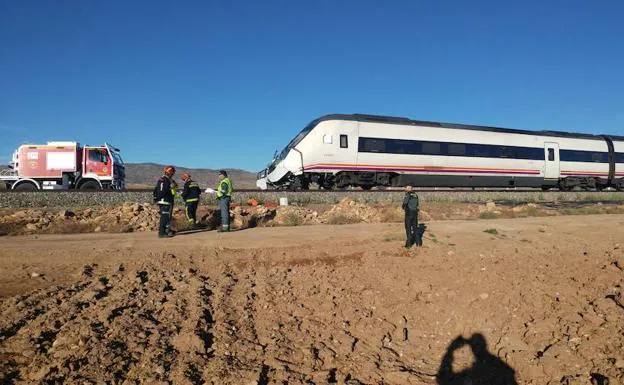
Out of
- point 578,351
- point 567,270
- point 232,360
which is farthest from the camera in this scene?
point 567,270

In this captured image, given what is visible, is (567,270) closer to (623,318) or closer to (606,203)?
(623,318)

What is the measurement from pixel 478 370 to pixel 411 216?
422 cm

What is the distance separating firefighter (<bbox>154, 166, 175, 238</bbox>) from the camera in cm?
964

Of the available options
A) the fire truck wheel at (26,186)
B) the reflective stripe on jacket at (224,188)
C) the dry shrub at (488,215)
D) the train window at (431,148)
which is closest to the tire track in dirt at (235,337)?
the reflective stripe on jacket at (224,188)

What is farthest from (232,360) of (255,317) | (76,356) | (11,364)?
(11,364)

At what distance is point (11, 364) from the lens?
391 cm

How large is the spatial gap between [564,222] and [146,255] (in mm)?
13025

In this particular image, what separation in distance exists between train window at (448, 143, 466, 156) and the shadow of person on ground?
14.5 metres

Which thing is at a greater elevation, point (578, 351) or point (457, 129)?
point (457, 129)

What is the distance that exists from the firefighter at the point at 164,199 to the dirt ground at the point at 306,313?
1.88 ft

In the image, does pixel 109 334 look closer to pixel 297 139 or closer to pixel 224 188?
pixel 224 188

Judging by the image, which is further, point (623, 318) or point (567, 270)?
point (567, 270)

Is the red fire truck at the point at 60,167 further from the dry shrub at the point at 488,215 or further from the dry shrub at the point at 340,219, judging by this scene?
the dry shrub at the point at 488,215

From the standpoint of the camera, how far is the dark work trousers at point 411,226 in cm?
877
